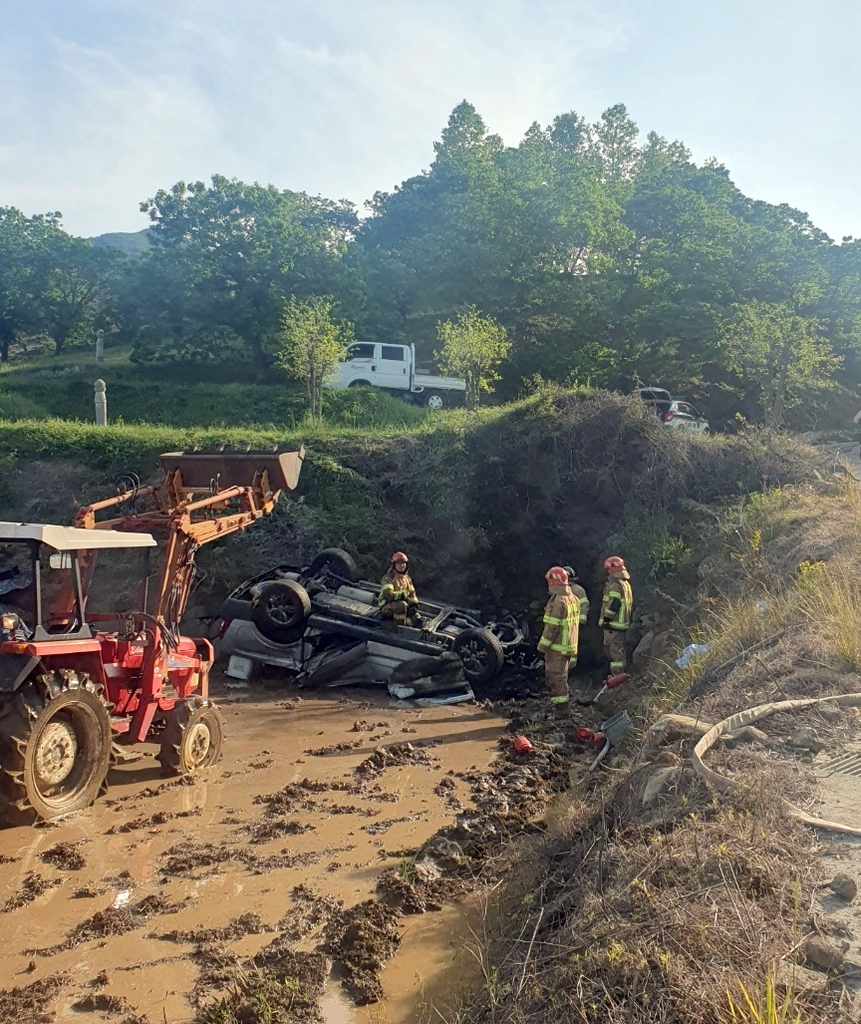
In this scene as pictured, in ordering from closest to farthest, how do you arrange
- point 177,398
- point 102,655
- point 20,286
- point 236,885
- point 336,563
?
point 236,885, point 102,655, point 336,563, point 177,398, point 20,286

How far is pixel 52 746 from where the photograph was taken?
21.1 ft

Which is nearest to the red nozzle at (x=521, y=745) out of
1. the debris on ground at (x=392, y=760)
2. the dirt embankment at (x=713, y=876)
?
the debris on ground at (x=392, y=760)

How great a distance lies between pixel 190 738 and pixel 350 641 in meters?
4.17

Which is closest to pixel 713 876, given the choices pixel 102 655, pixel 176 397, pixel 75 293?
pixel 102 655

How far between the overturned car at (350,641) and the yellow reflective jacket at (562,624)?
3.25 feet

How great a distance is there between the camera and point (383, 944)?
481 centimetres

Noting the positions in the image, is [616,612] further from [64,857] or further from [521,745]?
[64,857]

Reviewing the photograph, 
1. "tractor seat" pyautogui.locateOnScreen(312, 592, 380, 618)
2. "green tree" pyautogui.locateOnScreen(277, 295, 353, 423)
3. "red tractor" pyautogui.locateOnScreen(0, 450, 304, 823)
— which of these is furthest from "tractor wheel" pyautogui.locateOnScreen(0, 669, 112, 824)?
"green tree" pyautogui.locateOnScreen(277, 295, 353, 423)

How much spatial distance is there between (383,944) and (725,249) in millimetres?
27647

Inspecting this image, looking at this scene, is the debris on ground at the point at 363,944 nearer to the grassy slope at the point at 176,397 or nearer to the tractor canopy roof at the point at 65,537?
the tractor canopy roof at the point at 65,537

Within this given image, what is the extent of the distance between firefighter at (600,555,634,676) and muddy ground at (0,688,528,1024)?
310cm

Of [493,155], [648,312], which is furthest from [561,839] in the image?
[493,155]

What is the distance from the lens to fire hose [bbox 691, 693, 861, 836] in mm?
4097

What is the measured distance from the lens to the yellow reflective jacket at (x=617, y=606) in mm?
11273
